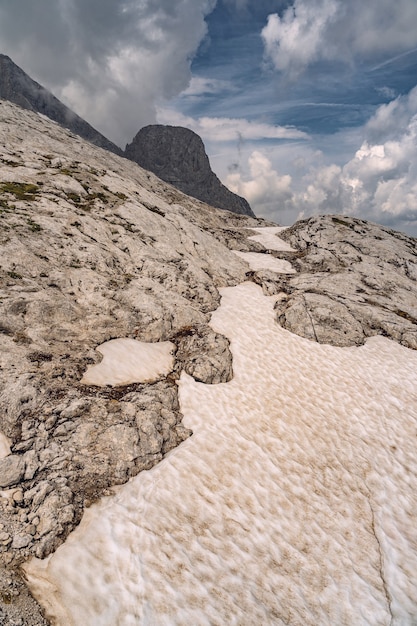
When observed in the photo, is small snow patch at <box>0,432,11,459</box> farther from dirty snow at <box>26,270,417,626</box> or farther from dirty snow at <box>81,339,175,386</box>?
dirty snow at <box>81,339,175,386</box>

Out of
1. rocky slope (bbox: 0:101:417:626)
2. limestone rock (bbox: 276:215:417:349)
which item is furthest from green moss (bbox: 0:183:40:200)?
limestone rock (bbox: 276:215:417:349)

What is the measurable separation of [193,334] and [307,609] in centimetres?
1456

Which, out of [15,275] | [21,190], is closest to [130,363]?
[15,275]

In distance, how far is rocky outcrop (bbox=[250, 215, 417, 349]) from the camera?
25.7 metres

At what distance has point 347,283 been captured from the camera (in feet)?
110

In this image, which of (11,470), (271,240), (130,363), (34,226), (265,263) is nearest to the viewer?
(11,470)

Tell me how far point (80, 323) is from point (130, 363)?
3.88 m

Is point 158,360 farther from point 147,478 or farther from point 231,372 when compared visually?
point 147,478

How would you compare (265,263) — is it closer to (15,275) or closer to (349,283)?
(349,283)

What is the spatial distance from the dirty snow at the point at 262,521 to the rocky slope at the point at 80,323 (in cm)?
109

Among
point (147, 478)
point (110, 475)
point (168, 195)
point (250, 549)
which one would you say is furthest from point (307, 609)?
point (168, 195)

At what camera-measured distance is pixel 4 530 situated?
9016 mm

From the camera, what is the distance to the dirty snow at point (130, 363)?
15609mm

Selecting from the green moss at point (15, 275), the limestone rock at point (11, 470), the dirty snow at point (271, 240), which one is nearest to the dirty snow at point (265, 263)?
the dirty snow at point (271, 240)
